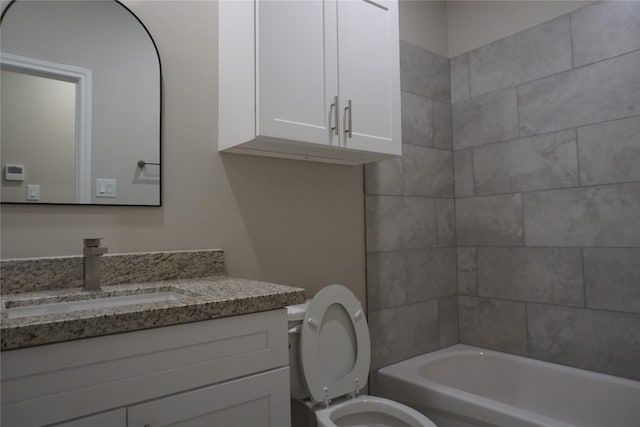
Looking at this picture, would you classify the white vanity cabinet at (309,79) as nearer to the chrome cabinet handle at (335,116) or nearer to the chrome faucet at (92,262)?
the chrome cabinet handle at (335,116)

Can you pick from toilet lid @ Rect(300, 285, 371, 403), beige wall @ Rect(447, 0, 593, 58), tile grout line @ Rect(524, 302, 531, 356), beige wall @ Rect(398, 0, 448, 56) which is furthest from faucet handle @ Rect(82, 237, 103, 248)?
beige wall @ Rect(447, 0, 593, 58)

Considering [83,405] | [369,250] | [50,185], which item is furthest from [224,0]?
[83,405]

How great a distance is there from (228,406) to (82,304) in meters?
0.55

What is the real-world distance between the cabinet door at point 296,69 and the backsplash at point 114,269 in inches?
22.2

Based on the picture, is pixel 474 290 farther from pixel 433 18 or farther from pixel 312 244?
pixel 433 18

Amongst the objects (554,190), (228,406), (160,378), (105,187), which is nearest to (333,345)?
(228,406)

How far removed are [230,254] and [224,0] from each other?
1.04 m

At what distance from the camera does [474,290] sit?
2.58 metres

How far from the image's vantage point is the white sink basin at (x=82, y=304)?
1153 millimetres

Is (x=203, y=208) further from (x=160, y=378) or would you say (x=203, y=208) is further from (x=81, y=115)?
(x=160, y=378)

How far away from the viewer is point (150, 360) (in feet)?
3.23

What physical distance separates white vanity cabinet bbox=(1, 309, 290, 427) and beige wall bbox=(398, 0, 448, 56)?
2.03 meters

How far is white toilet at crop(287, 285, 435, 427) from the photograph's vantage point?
1.59 m

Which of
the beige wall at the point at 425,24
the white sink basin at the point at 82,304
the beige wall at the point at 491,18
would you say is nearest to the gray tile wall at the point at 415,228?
the beige wall at the point at 425,24
